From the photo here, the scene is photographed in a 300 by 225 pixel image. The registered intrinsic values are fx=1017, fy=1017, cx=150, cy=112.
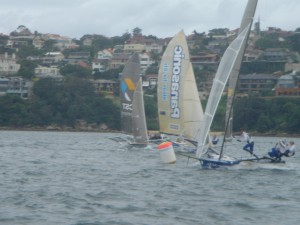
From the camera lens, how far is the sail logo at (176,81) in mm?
42844

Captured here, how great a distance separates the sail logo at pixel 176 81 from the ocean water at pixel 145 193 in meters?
5.77

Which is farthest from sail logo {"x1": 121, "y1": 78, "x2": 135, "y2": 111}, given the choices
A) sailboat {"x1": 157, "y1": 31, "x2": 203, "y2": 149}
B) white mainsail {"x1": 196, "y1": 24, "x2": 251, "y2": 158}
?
white mainsail {"x1": 196, "y1": 24, "x2": 251, "y2": 158}

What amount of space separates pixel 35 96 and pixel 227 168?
6495 cm

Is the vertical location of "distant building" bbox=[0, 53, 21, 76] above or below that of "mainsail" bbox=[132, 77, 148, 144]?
above

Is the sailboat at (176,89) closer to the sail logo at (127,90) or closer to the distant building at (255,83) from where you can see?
the sail logo at (127,90)

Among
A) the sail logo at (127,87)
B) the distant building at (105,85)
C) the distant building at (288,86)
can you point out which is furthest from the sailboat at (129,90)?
the distant building at (105,85)

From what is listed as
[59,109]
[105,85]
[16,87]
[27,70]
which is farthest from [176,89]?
[27,70]

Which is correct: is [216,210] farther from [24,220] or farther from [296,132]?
[296,132]

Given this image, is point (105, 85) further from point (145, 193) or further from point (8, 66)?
point (145, 193)

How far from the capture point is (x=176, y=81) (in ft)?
141

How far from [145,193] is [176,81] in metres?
18.1

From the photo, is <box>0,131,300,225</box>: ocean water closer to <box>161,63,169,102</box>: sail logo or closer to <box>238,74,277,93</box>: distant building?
<box>161,63,169,102</box>: sail logo

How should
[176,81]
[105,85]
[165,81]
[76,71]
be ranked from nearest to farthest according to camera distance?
1. [176,81]
2. [165,81]
3. [105,85]
4. [76,71]

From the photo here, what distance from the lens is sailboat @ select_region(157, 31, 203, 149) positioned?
1640 inches
